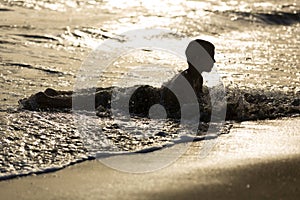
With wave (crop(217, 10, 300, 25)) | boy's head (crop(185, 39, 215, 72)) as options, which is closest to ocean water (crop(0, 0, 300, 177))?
wave (crop(217, 10, 300, 25))

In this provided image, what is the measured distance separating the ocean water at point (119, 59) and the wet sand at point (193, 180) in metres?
0.31

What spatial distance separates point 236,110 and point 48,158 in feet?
6.98

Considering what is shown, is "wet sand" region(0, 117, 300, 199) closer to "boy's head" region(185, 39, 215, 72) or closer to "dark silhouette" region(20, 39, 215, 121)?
"dark silhouette" region(20, 39, 215, 121)

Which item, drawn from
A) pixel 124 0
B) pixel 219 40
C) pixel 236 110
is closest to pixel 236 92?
pixel 236 110

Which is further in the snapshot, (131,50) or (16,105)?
(131,50)

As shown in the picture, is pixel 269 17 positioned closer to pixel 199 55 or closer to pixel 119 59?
pixel 119 59

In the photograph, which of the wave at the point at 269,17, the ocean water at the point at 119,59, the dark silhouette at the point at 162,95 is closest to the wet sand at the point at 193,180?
the ocean water at the point at 119,59

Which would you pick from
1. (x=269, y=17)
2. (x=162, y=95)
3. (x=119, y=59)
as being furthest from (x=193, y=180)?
(x=269, y=17)

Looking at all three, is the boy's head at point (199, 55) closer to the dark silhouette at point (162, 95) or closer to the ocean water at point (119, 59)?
the dark silhouette at point (162, 95)

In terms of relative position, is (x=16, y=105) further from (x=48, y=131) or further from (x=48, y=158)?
(x=48, y=158)

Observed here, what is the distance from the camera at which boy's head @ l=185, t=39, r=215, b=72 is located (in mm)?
6391

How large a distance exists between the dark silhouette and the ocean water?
27cm

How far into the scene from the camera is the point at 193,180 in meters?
4.06

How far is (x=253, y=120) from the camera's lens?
584 centimetres
